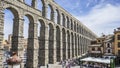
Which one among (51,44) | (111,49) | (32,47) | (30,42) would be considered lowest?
(111,49)

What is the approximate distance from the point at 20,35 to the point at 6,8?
450cm

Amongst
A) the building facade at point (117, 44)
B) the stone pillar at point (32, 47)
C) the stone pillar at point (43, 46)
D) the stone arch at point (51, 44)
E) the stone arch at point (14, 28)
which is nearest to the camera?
the stone arch at point (14, 28)

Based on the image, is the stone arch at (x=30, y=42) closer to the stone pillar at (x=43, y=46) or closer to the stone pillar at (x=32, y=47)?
the stone pillar at (x=32, y=47)

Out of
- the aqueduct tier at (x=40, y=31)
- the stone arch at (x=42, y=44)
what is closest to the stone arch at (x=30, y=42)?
the aqueduct tier at (x=40, y=31)

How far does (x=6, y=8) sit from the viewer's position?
71.9 ft

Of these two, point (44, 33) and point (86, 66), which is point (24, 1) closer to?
point (44, 33)

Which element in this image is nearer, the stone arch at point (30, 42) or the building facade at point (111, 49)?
the stone arch at point (30, 42)

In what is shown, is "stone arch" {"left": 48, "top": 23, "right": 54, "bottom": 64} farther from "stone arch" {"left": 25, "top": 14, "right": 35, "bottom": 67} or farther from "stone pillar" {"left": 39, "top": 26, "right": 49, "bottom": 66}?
"stone arch" {"left": 25, "top": 14, "right": 35, "bottom": 67}

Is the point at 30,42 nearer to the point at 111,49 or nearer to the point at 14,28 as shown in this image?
the point at 14,28

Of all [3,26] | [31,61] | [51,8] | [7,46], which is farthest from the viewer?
[7,46]

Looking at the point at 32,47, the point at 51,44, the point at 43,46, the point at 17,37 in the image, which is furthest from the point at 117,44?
the point at 17,37

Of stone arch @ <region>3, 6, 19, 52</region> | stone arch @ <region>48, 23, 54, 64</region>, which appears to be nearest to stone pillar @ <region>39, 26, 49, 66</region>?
stone arch @ <region>48, 23, 54, 64</region>

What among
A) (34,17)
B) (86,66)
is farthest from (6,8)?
(86,66)

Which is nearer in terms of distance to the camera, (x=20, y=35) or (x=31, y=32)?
(x=20, y=35)
